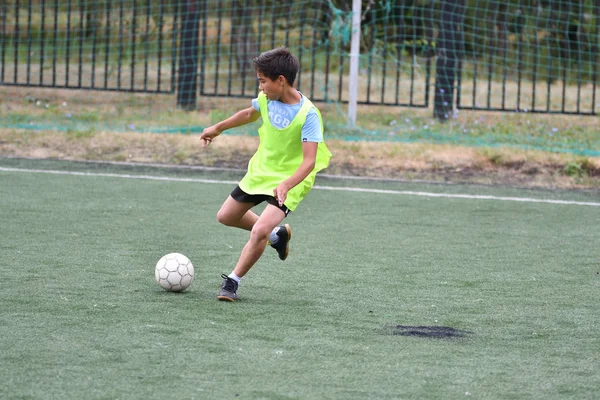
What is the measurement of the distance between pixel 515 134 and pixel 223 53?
15.6 feet

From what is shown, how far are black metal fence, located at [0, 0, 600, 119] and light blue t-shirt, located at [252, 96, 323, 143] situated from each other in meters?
6.71

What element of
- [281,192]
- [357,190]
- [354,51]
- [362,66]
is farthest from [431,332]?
[362,66]

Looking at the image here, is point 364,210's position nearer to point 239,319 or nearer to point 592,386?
point 239,319

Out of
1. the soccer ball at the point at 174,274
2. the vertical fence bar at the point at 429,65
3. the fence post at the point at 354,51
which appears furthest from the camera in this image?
the vertical fence bar at the point at 429,65

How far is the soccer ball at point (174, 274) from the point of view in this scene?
541cm

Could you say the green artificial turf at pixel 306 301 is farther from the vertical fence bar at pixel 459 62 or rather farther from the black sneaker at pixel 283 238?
the vertical fence bar at pixel 459 62

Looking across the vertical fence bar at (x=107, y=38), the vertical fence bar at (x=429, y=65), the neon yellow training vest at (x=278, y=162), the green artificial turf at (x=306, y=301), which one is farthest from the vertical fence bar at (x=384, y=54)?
the neon yellow training vest at (x=278, y=162)

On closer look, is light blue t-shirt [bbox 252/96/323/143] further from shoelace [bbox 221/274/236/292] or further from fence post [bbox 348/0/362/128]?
fence post [bbox 348/0/362/128]

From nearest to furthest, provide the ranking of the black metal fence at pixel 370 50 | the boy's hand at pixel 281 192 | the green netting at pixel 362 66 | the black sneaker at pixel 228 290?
the boy's hand at pixel 281 192
the black sneaker at pixel 228 290
the green netting at pixel 362 66
the black metal fence at pixel 370 50

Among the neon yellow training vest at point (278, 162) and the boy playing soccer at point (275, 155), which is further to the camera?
the neon yellow training vest at point (278, 162)

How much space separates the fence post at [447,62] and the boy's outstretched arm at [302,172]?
7.36 m

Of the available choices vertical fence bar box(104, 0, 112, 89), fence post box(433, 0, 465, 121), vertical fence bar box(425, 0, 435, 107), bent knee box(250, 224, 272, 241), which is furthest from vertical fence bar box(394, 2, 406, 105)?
bent knee box(250, 224, 272, 241)

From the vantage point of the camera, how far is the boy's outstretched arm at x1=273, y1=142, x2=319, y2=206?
16.9 ft

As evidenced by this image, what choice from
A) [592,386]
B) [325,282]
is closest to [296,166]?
[325,282]
